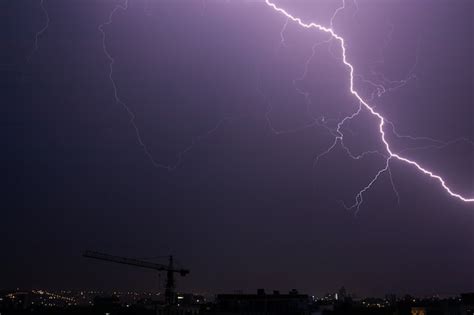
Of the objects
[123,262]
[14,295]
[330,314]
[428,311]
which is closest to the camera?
[428,311]

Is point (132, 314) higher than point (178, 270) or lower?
lower

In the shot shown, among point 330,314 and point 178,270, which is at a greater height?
point 178,270

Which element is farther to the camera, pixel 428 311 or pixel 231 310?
pixel 231 310

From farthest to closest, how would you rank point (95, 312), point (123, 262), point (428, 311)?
point (123, 262) < point (95, 312) < point (428, 311)

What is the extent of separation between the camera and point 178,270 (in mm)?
63938

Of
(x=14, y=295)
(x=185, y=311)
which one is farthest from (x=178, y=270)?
(x=14, y=295)

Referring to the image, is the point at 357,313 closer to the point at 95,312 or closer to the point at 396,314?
the point at 396,314

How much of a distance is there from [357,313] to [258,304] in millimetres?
8095

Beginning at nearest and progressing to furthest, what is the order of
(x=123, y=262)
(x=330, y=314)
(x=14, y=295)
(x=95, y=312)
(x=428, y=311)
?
(x=428, y=311) < (x=330, y=314) < (x=95, y=312) < (x=123, y=262) < (x=14, y=295)

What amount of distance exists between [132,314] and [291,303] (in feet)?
42.6

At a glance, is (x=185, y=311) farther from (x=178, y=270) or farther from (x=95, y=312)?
(x=178, y=270)

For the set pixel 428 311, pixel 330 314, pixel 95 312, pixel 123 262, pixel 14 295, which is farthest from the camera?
pixel 14 295

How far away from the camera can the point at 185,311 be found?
51.5m

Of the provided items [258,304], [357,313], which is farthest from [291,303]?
[357,313]
